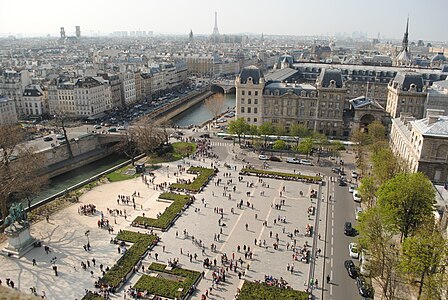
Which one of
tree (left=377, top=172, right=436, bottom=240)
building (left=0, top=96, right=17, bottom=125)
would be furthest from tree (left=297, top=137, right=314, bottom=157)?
building (left=0, top=96, right=17, bottom=125)

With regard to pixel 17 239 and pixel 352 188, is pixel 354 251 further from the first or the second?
pixel 17 239

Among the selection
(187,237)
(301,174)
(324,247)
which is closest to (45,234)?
(187,237)

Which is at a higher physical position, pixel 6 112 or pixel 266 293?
pixel 6 112

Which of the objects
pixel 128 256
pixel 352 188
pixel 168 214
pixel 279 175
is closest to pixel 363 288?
pixel 128 256

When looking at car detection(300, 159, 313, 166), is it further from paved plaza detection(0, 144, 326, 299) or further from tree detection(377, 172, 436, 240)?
tree detection(377, 172, 436, 240)

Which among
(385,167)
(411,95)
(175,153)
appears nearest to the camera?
(385,167)

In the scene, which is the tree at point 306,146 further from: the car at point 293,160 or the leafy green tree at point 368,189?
the leafy green tree at point 368,189

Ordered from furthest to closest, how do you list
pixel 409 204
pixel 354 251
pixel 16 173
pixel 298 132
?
pixel 298 132, pixel 16 173, pixel 354 251, pixel 409 204

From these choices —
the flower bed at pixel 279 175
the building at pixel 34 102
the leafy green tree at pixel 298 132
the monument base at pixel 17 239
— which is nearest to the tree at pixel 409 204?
the flower bed at pixel 279 175
